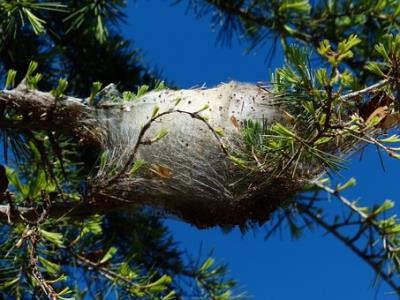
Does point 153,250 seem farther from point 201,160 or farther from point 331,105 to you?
point 331,105

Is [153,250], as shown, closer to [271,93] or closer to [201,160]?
[201,160]

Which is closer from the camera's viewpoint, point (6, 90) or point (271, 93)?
point (271, 93)

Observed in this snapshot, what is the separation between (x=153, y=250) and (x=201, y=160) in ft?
2.62

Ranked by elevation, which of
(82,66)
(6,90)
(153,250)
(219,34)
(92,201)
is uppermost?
(219,34)

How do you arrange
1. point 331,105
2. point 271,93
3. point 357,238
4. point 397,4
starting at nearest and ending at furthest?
point 331,105, point 271,93, point 357,238, point 397,4

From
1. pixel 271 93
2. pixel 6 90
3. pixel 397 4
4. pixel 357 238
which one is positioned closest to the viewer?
pixel 271 93

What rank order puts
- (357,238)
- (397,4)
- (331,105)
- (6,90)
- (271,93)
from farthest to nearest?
(397,4)
(357,238)
(6,90)
(271,93)
(331,105)

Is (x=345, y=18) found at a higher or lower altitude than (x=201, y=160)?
higher

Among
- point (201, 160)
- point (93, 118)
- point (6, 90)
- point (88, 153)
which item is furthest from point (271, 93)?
point (88, 153)

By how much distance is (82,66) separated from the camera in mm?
2035

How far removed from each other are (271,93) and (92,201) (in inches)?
12.5

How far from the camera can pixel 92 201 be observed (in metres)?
1.21

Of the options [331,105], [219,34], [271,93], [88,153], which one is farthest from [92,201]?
[219,34]

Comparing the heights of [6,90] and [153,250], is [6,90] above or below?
below
